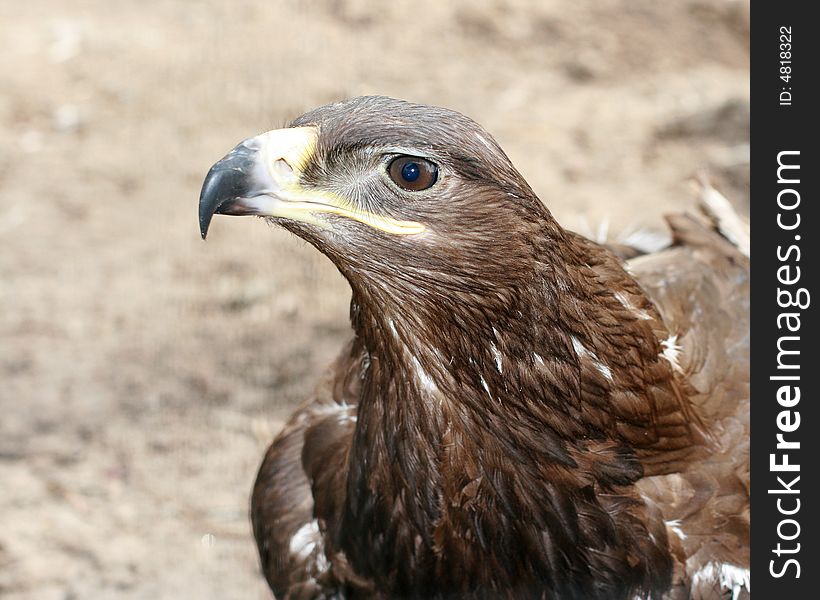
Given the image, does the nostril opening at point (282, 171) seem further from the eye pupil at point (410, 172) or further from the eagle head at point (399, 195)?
the eye pupil at point (410, 172)

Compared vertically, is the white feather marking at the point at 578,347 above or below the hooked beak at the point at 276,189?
below

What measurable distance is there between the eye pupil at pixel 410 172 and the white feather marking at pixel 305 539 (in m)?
1.32

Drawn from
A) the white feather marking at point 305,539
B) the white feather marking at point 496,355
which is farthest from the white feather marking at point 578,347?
the white feather marking at point 305,539

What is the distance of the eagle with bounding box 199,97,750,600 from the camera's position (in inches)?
102

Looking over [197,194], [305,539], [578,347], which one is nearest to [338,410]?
[305,539]

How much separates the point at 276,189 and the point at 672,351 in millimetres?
1267

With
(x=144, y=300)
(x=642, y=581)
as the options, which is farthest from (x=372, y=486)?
(x=144, y=300)

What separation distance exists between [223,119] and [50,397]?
260 centimetres

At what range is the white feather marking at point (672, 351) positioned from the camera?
3062 millimetres

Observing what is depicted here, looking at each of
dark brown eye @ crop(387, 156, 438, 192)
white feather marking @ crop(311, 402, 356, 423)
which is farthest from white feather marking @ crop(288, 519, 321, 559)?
dark brown eye @ crop(387, 156, 438, 192)

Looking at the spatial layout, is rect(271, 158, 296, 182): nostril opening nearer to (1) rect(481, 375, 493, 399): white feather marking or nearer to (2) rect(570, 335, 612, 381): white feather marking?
(1) rect(481, 375, 493, 399): white feather marking
